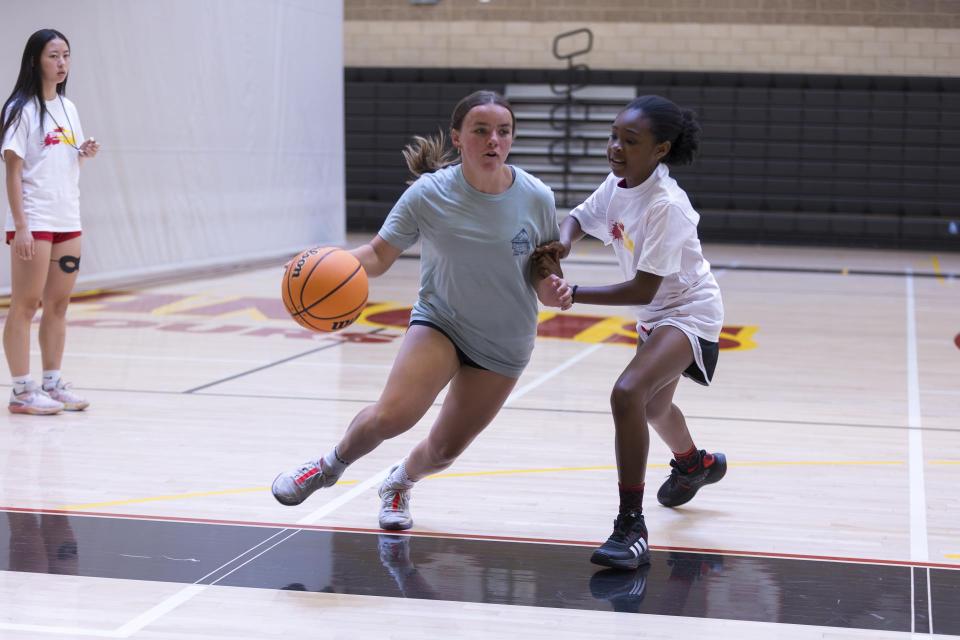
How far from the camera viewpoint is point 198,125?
1268cm

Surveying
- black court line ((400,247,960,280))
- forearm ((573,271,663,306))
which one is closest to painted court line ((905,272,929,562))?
forearm ((573,271,663,306))

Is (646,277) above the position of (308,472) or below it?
above

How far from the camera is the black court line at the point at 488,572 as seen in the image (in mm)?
3104

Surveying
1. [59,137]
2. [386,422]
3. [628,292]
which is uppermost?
[59,137]

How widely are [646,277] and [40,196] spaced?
9.86 ft

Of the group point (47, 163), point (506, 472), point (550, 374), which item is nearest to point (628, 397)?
point (506, 472)

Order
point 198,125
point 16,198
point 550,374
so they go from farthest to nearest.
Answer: point 198,125, point 550,374, point 16,198

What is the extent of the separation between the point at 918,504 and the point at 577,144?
14055 mm

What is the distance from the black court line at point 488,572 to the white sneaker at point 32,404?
1.80 meters

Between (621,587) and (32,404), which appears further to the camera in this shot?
(32,404)

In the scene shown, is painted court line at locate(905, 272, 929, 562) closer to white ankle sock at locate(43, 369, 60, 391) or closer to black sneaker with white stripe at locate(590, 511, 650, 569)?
black sneaker with white stripe at locate(590, 511, 650, 569)

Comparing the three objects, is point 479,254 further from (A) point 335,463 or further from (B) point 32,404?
(B) point 32,404

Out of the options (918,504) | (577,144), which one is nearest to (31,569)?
(918,504)

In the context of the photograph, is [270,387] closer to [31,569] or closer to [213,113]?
[31,569]
